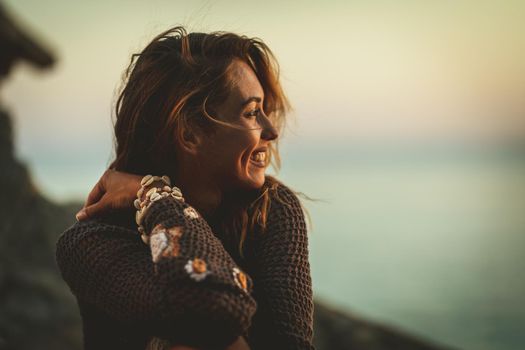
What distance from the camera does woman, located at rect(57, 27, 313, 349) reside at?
146 cm

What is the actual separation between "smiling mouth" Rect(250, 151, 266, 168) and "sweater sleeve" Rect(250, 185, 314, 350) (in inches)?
6.2

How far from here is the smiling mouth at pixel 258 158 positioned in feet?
5.60

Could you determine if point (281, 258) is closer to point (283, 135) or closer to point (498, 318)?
point (283, 135)

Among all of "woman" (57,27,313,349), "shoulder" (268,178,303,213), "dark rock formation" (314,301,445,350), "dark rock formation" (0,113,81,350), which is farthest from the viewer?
"dark rock formation" (314,301,445,350)

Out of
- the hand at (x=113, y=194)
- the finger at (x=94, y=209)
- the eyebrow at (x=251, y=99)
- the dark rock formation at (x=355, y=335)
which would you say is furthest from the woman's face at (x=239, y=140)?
the dark rock formation at (x=355, y=335)

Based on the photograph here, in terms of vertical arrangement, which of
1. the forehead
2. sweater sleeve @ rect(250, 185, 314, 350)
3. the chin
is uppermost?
the forehead

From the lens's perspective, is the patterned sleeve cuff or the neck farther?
the neck

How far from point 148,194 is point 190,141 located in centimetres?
23

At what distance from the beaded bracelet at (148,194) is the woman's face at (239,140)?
Result: 0.15m

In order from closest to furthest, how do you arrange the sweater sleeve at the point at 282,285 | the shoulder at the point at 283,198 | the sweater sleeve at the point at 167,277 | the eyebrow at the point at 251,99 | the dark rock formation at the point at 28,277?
the sweater sleeve at the point at 167,277, the sweater sleeve at the point at 282,285, the eyebrow at the point at 251,99, the shoulder at the point at 283,198, the dark rock formation at the point at 28,277

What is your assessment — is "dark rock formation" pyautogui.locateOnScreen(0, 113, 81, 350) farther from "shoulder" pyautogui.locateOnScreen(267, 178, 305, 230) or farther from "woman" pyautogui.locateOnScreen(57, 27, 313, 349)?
"shoulder" pyautogui.locateOnScreen(267, 178, 305, 230)

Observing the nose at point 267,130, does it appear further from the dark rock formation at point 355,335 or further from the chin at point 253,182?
the dark rock formation at point 355,335

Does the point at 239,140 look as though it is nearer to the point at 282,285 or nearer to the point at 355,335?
the point at 282,285

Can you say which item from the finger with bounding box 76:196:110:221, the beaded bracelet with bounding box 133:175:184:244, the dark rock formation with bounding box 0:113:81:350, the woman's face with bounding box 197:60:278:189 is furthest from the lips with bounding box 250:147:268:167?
the dark rock formation with bounding box 0:113:81:350
